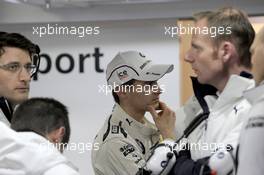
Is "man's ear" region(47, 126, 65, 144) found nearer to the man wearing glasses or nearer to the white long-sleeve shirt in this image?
the white long-sleeve shirt

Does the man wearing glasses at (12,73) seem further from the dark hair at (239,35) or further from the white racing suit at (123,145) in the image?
the dark hair at (239,35)

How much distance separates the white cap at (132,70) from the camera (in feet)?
8.21

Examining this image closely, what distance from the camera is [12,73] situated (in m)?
2.49

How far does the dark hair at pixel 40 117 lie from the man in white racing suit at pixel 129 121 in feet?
1.60

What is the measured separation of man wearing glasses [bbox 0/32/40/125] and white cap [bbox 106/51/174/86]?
41 cm

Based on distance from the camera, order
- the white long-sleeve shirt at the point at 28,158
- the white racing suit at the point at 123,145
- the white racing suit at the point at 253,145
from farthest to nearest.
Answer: the white racing suit at the point at 123,145, the white long-sleeve shirt at the point at 28,158, the white racing suit at the point at 253,145

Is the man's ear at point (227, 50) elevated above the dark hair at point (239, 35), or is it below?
below

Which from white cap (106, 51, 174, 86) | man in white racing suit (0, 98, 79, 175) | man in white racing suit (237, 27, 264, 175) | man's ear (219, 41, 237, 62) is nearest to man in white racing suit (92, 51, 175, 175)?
white cap (106, 51, 174, 86)

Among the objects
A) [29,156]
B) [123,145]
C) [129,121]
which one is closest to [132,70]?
[129,121]

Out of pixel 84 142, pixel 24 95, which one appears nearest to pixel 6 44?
pixel 24 95

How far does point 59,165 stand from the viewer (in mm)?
1490

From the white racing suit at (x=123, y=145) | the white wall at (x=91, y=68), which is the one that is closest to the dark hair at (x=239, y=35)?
the white racing suit at (x=123, y=145)

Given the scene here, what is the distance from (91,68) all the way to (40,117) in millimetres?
2032

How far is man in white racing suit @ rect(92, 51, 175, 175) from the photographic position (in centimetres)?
232
